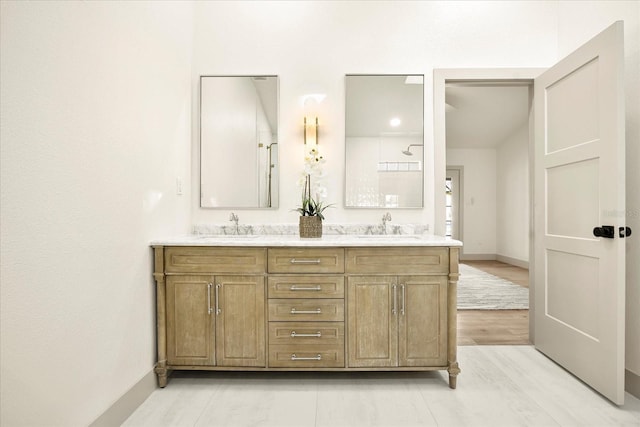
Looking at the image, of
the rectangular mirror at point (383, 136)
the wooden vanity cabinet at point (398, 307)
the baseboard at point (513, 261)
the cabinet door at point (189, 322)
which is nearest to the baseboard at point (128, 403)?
the cabinet door at point (189, 322)

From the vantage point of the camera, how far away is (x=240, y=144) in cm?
Result: 274

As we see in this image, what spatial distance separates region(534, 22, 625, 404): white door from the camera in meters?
1.90

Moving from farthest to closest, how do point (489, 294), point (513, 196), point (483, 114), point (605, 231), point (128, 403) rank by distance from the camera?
point (513, 196)
point (483, 114)
point (489, 294)
point (605, 231)
point (128, 403)

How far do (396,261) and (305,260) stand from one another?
0.54 m

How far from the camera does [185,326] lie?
6.95ft

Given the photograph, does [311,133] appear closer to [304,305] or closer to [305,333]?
[304,305]

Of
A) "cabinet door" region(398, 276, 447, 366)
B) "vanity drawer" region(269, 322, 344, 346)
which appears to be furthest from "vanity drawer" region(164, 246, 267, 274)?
"cabinet door" region(398, 276, 447, 366)

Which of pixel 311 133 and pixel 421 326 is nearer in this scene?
pixel 421 326

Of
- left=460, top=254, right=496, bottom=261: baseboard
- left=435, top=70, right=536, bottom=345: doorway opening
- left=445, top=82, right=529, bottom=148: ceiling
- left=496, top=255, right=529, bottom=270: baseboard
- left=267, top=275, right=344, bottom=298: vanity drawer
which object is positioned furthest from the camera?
left=460, top=254, right=496, bottom=261: baseboard

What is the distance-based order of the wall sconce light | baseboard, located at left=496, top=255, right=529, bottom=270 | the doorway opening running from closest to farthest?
the wall sconce light, the doorway opening, baseboard, located at left=496, top=255, right=529, bottom=270

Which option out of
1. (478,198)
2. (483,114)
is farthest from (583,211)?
(478,198)

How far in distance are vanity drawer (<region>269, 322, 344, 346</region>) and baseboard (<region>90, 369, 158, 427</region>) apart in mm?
714

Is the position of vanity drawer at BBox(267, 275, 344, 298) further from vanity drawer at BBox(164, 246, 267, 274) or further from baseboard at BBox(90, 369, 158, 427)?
baseboard at BBox(90, 369, 158, 427)

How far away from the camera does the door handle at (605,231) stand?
1.92 meters
